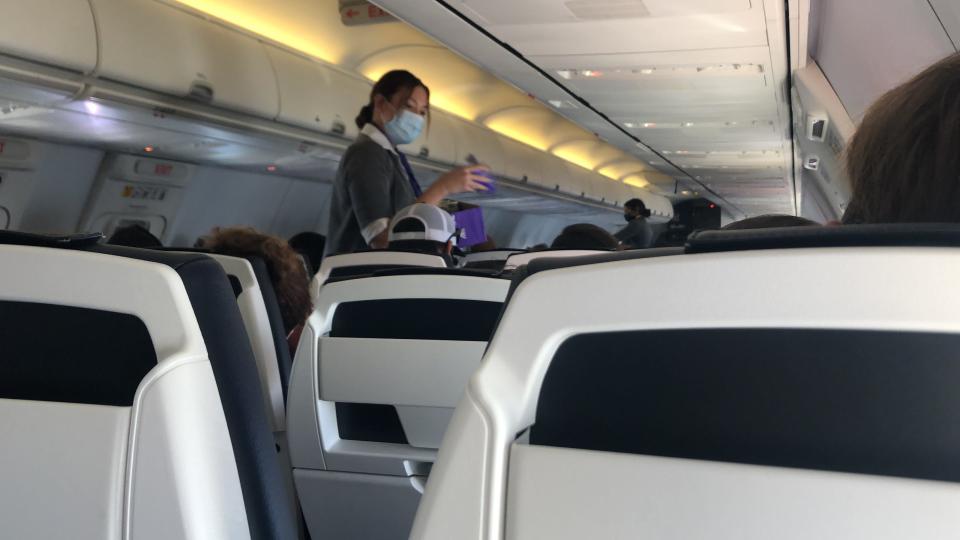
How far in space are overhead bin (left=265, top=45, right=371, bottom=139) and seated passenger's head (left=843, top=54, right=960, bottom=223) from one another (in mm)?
6464

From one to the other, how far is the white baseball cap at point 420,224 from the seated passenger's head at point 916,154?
3.04 m

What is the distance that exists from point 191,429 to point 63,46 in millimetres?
4660

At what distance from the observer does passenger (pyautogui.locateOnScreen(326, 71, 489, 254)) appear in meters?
4.45

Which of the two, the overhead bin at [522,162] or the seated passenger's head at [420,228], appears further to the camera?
the overhead bin at [522,162]

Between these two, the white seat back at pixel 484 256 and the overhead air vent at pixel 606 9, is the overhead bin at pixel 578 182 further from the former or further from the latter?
the white seat back at pixel 484 256

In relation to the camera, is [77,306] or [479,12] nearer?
[77,306]

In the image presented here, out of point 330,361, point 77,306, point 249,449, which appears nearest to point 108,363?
point 77,306

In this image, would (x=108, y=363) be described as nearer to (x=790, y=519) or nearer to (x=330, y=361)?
(x=790, y=519)

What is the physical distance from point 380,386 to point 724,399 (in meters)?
1.55

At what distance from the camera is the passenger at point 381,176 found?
14.6 feet

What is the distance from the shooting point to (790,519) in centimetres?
79

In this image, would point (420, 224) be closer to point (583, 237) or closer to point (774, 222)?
point (583, 237)

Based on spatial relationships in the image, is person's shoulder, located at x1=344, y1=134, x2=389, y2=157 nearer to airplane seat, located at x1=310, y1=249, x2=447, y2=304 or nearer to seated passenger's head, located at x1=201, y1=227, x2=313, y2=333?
airplane seat, located at x1=310, y1=249, x2=447, y2=304

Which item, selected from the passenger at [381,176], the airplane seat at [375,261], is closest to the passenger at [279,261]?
the airplane seat at [375,261]
